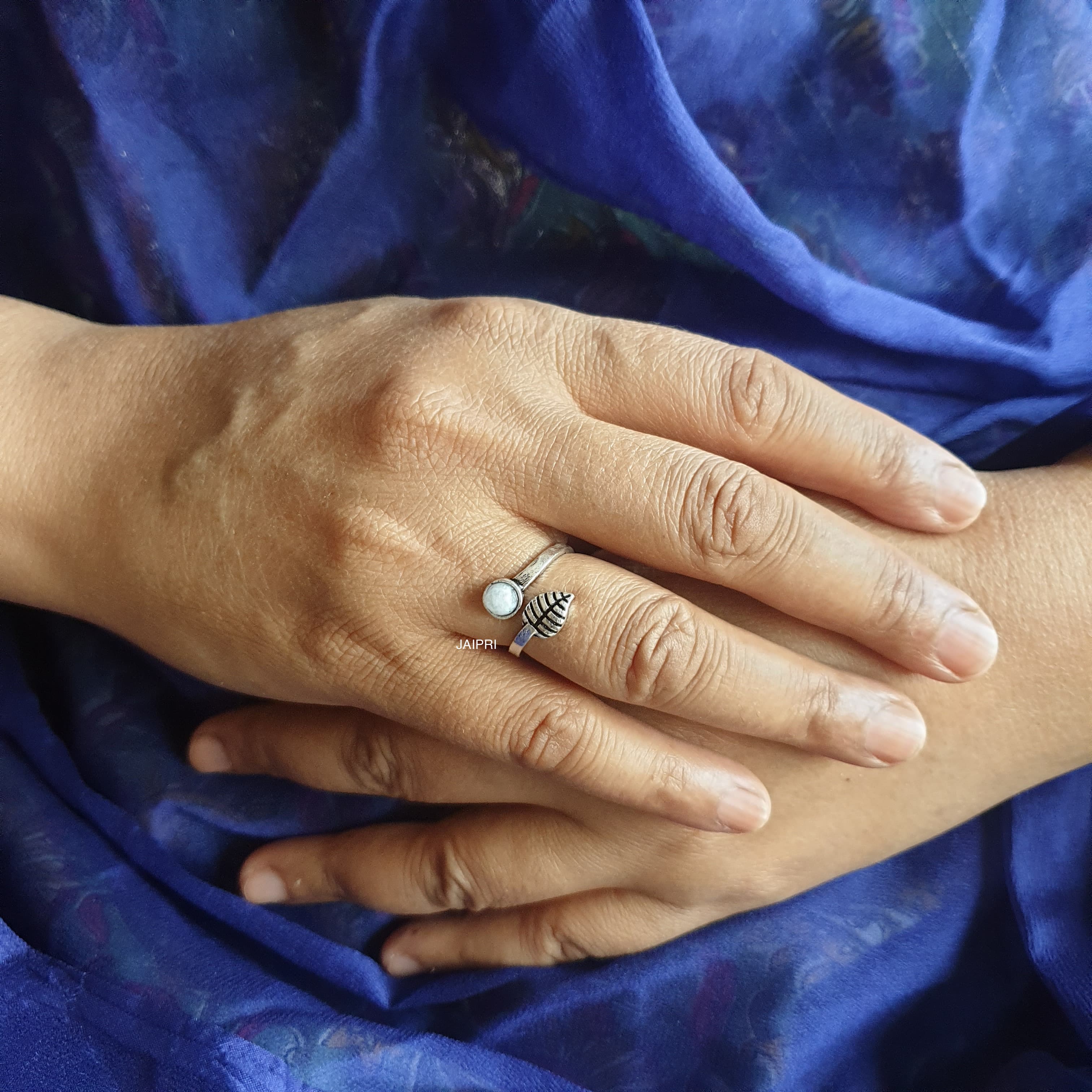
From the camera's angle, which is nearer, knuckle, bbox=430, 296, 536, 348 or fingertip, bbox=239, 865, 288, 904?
knuckle, bbox=430, 296, 536, 348

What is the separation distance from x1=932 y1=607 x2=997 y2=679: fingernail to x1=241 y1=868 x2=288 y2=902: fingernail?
3.01 ft

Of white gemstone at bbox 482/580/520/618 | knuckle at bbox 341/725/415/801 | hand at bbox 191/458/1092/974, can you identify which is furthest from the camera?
knuckle at bbox 341/725/415/801

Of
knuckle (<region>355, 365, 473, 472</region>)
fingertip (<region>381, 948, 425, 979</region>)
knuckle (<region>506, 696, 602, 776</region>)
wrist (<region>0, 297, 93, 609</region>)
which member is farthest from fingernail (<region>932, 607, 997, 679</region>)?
wrist (<region>0, 297, 93, 609</region>)

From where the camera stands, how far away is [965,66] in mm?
1036

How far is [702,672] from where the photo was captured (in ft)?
3.00

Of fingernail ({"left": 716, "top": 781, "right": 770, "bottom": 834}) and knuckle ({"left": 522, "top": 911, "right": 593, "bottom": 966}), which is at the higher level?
fingernail ({"left": 716, "top": 781, "right": 770, "bottom": 834})

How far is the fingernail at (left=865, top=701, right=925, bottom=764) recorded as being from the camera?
37.3 inches

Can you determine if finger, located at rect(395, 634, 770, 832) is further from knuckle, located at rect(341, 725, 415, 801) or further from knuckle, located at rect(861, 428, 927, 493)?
knuckle, located at rect(861, 428, 927, 493)

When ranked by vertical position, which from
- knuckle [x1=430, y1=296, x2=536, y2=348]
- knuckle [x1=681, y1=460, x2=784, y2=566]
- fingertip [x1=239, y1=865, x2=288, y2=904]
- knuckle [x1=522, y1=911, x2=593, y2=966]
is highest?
knuckle [x1=430, y1=296, x2=536, y2=348]

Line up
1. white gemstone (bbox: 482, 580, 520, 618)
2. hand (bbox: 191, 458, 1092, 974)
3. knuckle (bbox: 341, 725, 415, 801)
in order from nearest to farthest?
1. white gemstone (bbox: 482, 580, 520, 618)
2. hand (bbox: 191, 458, 1092, 974)
3. knuckle (bbox: 341, 725, 415, 801)

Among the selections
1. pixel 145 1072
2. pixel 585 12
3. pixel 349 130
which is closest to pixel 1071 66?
pixel 585 12

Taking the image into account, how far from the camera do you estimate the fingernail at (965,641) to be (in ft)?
3.06

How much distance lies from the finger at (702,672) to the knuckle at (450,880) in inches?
13.8

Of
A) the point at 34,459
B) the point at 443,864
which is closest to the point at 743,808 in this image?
the point at 443,864
